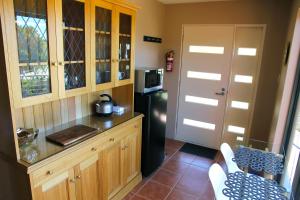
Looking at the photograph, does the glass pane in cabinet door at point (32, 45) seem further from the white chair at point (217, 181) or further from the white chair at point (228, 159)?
the white chair at point (228, 159)

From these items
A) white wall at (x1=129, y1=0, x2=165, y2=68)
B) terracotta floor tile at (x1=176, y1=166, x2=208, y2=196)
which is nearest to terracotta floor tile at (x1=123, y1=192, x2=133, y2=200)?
terracotta floor tile at (x1=176, y1=166, x2=208, y2=196)

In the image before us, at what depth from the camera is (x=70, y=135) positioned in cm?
189

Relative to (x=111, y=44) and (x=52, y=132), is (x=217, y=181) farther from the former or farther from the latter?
(x=111, y=44)

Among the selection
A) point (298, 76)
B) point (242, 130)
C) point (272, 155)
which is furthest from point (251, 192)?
point (242, 130)

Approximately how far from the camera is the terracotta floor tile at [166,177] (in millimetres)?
2902

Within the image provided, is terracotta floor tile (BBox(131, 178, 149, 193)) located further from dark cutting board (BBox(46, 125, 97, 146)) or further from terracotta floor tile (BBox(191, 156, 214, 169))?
dark cutting board (BBox(46, 125, 97, 146))

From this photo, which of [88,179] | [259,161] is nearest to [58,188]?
[88,179]

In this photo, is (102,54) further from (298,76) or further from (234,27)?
(234,27)

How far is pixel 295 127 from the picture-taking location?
7.21ft

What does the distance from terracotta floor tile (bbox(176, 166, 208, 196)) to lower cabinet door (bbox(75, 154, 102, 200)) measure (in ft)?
3.93

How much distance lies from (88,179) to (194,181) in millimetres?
1589

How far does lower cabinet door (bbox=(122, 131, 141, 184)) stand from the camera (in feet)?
8.12

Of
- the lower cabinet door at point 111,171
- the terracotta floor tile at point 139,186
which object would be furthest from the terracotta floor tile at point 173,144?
the lower cabinet door at point 111,171

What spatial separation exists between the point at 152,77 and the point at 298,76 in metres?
1.66
